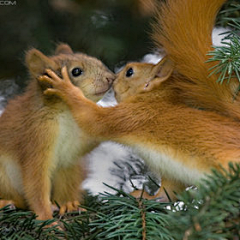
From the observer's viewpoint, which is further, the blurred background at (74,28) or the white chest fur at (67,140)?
the blurred background at (74,28)

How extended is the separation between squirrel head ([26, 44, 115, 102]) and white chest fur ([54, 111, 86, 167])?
155 millimetres

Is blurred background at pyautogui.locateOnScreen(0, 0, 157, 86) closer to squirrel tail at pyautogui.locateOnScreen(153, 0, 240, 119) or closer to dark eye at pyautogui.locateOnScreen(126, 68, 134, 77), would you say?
dark eye at pyautogui.locateOnScreen(126, 68, 134, 77)

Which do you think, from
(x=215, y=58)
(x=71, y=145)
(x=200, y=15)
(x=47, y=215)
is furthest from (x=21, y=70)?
(x=215, y=58)

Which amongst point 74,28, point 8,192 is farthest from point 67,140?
point 74,28

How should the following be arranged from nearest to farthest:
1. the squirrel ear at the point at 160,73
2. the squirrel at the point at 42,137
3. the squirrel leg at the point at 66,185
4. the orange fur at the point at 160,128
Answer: the orange fur at the point at 160,128, the squirrel ear at the point at 160,73, the squirrel at the point at 42,137, the squirrel leg at the point at 66,185

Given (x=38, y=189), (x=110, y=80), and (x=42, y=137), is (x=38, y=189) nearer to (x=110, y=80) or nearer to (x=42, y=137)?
(x=42, y=137)

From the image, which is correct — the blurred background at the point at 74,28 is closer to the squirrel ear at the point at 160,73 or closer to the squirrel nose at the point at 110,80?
the squirrel nose at the point at 110,80

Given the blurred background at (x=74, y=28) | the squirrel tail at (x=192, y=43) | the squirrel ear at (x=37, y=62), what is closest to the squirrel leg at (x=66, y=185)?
the squirrel ear at (x=37, y=62)

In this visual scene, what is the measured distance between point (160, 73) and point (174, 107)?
179 millimetres

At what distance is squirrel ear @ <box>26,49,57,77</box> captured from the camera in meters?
2.26

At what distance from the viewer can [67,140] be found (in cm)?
236

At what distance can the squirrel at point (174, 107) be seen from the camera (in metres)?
1.96

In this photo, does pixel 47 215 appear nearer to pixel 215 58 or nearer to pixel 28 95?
pixel 28 95

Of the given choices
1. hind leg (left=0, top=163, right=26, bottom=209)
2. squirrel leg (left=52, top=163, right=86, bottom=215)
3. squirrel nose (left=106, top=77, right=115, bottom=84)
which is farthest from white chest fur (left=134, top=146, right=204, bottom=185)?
hind leg (left=0, top=163, right=26, bottom=209)
